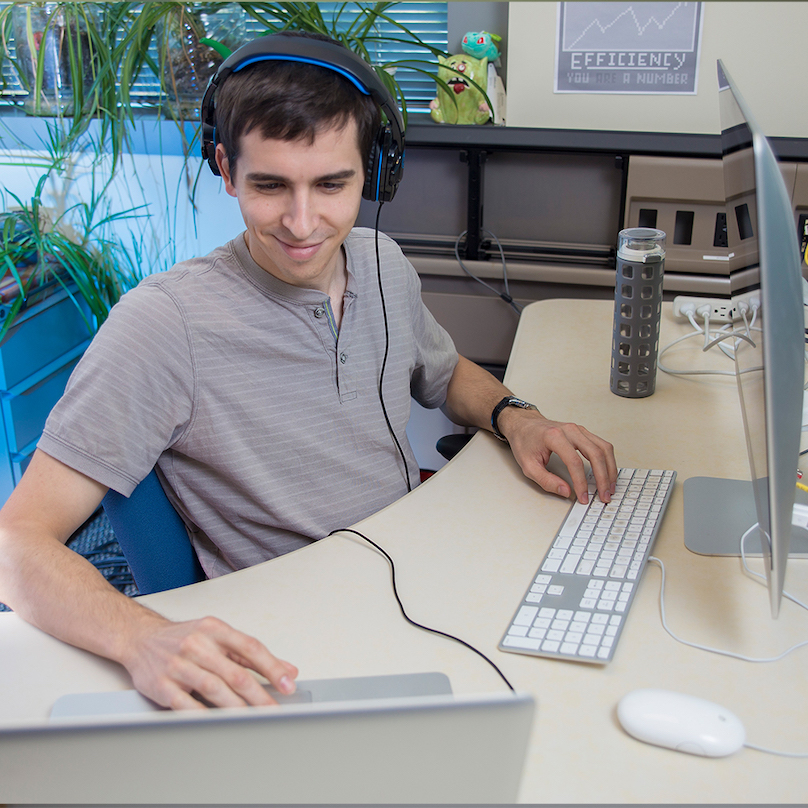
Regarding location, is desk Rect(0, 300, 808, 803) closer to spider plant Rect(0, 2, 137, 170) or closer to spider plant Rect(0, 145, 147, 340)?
spider plant Rect(0, 145, 147, 340)

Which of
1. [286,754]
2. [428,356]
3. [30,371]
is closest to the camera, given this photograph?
[286,754]

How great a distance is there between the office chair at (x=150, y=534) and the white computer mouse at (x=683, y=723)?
1.80 ft

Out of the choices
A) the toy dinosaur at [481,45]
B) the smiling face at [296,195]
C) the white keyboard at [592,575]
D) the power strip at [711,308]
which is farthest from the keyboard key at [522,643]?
the toy dinosaur at [481,45]

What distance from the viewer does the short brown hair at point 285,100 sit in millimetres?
924

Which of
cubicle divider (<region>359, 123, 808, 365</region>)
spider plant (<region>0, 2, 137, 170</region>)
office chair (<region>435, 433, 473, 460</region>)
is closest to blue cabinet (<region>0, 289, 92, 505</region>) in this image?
spider plant (<region>0, 2, 137, 170</region>)

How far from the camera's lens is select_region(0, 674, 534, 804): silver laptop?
0.33 metres

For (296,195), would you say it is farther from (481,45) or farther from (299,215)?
(481,45)

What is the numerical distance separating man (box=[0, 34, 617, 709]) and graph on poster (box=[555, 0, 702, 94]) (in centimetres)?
94

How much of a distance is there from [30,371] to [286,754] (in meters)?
1.89

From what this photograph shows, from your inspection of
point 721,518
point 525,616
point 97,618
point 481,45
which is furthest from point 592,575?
point 481,45

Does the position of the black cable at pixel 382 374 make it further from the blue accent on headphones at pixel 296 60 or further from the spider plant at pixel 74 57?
the spider plant at pixel 74 57

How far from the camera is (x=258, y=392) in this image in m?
1.00

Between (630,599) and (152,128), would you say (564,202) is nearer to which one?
(152,128)

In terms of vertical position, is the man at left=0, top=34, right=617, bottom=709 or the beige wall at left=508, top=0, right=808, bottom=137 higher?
the beige wall at left=508, top=0, right=808, bottom=137
